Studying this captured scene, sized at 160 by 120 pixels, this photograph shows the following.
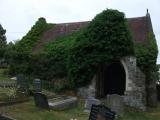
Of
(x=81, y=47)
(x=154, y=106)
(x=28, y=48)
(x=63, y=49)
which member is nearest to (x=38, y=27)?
(x=28, y=48)

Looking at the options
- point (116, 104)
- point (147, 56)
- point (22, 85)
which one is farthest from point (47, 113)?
point (147, 56)

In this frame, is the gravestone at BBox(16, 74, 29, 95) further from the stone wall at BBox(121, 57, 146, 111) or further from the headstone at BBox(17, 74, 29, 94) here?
the stone wall at BBox(121, 57, 146, 111)

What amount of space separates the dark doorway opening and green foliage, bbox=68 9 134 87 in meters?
5.37

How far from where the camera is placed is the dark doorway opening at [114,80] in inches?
1288

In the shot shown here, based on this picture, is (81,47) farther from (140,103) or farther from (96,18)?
(140,103)

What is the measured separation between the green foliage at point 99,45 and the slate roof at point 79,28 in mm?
2067

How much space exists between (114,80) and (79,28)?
478 centimetres

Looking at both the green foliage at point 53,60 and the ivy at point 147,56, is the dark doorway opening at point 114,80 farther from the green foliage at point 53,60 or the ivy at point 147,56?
the ivy at point 147,56

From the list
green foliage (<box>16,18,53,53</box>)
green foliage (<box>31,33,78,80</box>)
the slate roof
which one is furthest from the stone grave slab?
green foliage (<box>16,18,53,53</box>)

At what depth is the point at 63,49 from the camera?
1171 inches

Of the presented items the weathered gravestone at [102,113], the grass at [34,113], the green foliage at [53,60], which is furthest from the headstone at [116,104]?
the green foliage at [53,60]

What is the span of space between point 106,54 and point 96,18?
250 cm

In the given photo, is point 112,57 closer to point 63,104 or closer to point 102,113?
point 63,104

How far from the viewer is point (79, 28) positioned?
107ft
